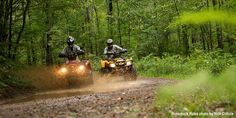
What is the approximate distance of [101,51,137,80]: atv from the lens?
19.8 meters

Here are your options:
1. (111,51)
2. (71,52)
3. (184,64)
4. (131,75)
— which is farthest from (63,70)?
(184,64)

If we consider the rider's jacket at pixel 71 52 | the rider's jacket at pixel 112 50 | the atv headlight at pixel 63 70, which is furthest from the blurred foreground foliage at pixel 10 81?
the rider's jacket at pixel 112 50

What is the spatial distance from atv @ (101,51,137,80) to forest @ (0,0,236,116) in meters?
2.09

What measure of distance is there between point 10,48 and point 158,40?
16.1 meters

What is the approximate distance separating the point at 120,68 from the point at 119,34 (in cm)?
1603

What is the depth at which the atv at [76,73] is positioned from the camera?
62.5ft

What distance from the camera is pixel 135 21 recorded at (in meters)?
34.9

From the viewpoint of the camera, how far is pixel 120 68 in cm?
1992

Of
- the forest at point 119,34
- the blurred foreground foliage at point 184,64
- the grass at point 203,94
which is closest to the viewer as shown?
the grass at point 203,94

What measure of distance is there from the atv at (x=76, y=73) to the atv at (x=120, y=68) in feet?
3.57

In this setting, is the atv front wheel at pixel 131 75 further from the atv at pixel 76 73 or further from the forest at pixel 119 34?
the forest at pixel 119 34

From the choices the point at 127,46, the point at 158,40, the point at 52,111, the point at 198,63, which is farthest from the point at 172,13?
the point at 52,111

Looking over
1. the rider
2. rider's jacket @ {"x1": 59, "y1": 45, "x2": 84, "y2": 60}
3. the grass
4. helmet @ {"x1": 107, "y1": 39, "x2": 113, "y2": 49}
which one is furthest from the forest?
the grass

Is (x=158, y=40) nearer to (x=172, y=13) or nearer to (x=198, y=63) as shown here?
(x=172, y=13)
